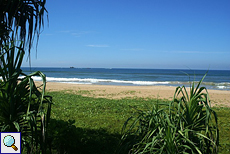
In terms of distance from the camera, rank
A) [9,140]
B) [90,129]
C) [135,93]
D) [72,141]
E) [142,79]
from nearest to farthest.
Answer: [9,140] → [72,141] → [90,129] → [135,93] → [142,79]

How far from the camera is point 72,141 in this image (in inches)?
159

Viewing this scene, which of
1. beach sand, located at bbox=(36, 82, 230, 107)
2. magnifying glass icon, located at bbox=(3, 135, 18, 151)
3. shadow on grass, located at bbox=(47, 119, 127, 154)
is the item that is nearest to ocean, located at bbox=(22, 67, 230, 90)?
beach sand, located at bbox=(36, 82, 230, 107)

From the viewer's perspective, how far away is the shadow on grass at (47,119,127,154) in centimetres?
378

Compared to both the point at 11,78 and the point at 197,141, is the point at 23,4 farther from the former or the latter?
the point at 197,141

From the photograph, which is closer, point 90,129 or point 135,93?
point 90,129

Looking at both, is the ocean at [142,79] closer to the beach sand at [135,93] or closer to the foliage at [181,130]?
the beach sand at [135,93]

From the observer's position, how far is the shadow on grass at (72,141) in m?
3.78

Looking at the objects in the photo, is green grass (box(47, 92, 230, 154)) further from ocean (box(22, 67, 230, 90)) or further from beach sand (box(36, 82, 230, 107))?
beach sand (box(36, 82, 230, 107))

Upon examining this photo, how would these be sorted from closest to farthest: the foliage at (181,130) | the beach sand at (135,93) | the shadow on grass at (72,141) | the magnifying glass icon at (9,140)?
the magnifying glass icon at (9,140) < the foliage at (181,130) < the shadow on grass at (72,141) < the beach sand at (135,93)

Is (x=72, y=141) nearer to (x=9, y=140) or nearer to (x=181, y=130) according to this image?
(x=9, y=140)

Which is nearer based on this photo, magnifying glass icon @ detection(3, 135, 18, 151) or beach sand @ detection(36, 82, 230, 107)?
magnifying glass icon @ detection(3, 135, 18, 151)

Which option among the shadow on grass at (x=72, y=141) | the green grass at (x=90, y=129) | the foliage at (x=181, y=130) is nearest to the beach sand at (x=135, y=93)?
the green grass at (x=90, y=129)

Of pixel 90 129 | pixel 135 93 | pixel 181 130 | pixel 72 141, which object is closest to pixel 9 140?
pixel 72 141

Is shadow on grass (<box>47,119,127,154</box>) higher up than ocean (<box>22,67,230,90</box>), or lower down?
higher up
